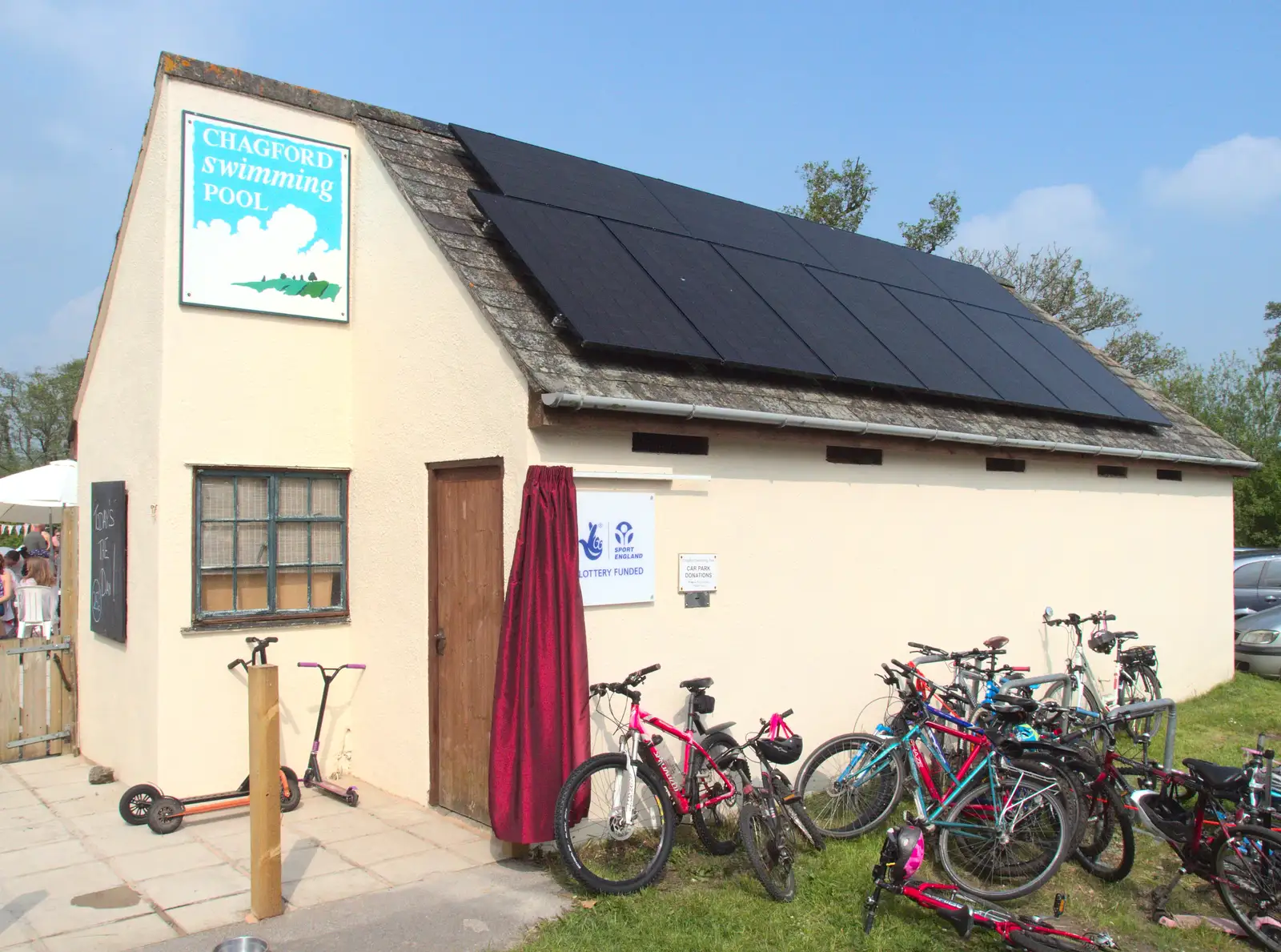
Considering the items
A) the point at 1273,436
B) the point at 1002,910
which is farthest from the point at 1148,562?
the point at 1273,436

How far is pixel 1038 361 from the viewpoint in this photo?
441 inches

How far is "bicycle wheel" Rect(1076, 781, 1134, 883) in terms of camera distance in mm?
5980

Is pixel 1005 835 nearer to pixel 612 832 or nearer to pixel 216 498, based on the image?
pixel 612 832

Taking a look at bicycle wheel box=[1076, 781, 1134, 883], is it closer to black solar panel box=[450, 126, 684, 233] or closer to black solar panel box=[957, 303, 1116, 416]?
black solar panel box=[957, 303, 1116, 416]

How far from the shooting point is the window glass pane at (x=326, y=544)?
26.9 feet

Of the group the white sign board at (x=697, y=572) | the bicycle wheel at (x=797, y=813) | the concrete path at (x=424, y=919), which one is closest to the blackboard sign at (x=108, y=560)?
the concrete path at (x=424, y=919)

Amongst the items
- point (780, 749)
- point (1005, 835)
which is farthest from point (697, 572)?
point (1005, 835)

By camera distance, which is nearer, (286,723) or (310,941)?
(310,941)

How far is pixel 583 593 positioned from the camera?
6.38m

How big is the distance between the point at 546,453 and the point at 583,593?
0.91 m

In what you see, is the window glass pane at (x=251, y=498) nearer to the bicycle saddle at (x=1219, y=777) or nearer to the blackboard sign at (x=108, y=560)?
the blackboard sign at (x=108, y=560)

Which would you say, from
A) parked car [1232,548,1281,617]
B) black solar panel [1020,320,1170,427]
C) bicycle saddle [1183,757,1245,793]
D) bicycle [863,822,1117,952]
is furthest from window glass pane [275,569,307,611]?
parked car [1232,548,1281,617]

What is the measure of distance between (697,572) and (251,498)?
3.59 meters

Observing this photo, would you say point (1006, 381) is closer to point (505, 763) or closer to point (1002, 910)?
point (1002, 910)
